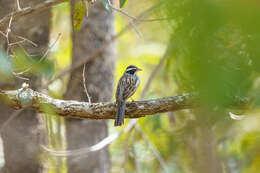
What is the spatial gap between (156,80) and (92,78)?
3.73 metres

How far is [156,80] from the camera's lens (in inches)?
448

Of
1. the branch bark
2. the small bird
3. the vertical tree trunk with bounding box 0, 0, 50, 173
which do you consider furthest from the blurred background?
the small bird

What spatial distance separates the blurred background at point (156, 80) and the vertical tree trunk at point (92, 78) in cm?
2

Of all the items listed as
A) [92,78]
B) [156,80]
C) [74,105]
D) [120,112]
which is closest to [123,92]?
[120,112]

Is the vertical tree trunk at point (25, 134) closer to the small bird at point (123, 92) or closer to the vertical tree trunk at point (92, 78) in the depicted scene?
the small bird at point (123, 92)

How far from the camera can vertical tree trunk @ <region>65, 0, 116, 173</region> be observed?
7.90 m

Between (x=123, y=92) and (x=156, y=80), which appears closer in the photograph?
(x=123, y=92)

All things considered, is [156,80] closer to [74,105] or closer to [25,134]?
[25,134]

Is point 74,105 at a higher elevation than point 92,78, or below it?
higher

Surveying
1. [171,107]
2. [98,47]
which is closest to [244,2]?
[171,107]

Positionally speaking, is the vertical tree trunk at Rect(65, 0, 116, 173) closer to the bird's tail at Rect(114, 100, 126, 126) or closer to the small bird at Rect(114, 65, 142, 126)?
the small bird at Rect(114, 65, 142, 126)

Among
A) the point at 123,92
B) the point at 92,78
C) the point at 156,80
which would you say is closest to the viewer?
the point at 123,92

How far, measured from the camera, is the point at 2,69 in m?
2.27

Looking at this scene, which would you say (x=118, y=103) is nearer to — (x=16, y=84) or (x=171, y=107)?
(x=171, y=107)
